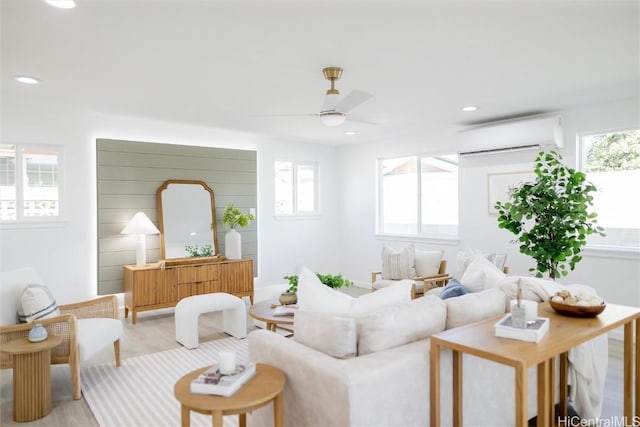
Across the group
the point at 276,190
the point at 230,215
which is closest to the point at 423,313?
the point at 230,215

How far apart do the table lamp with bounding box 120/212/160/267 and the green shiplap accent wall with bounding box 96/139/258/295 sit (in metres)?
0.24

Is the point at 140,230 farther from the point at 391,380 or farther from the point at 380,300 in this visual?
the point at 391,380

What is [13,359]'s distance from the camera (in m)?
2.85

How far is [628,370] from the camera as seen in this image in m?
2.58

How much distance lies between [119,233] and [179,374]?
2.59 meters

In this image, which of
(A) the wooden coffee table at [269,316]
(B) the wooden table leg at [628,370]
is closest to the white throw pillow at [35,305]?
(A) the wooden coffee table at [269,316]

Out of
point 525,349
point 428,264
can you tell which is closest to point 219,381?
point 525,349

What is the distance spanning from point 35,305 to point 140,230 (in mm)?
2124

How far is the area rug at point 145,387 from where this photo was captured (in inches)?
113

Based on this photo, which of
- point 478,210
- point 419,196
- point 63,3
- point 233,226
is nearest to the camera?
point 63,3

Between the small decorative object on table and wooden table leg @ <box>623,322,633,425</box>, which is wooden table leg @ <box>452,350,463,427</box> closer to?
the small decorative object on table

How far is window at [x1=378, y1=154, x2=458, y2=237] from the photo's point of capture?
6.34 meters
